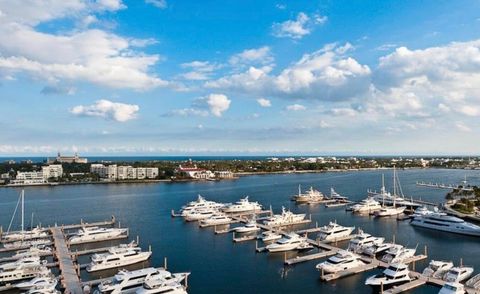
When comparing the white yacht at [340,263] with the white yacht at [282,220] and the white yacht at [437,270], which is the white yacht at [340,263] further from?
the white yacht at [282,220]

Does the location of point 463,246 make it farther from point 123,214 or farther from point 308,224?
point 123,214

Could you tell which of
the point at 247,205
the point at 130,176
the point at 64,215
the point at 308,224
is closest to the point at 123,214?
the point at 64,215

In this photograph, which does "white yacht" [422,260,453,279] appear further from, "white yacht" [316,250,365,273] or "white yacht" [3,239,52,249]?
"white yacht" [3,239,52,249]

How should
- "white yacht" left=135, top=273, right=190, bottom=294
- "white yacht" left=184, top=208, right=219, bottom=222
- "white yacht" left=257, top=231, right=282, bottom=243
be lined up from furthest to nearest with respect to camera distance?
"white yacht" left=184, top=208, right=219, bottom=222 → "white yacht" left=257, top=231, right=282, bottom=243 → "white yacht" left=135, top=273, right=190, bottom=294

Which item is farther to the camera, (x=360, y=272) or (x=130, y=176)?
(x=130, y=176)

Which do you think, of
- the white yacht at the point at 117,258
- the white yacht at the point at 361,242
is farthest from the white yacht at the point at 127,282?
the white yacht at the point at 361,242

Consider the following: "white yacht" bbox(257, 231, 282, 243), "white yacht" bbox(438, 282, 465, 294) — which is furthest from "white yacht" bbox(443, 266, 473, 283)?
"white yacht" bbox(257, 231, 282, 243)
